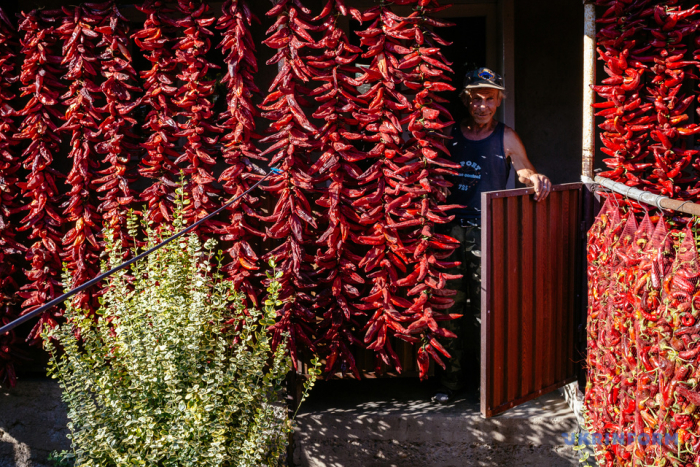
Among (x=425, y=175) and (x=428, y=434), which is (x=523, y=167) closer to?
(x=425, y=175)

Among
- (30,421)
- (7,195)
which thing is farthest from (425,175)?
(30,421)

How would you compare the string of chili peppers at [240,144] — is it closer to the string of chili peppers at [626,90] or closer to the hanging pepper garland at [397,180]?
the hanging pepper garland at [397,180]

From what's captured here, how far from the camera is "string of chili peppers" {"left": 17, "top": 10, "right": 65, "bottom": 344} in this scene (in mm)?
3441

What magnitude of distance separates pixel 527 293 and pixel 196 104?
209 cm

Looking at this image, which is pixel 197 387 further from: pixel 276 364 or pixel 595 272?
pixel 595 272

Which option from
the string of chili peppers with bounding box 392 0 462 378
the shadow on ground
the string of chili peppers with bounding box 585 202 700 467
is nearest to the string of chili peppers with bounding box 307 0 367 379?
the string of chili peppers with bounding box 392 0 462 378

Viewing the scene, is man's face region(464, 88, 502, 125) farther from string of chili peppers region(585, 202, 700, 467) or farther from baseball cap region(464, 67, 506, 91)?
string of chili peppers region(585, 202, 700, 467)

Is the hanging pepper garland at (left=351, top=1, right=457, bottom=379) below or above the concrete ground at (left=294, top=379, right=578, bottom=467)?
above

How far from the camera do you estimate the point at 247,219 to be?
128 inches

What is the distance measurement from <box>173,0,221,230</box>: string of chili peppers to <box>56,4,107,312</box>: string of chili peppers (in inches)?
21.9

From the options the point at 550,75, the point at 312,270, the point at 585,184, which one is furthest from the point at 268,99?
the point at 550,75

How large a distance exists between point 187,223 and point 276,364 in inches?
46.0

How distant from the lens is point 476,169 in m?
3.41

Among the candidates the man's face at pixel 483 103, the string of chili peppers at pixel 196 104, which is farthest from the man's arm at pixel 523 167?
the string of chili peppers at pixel 196 104
